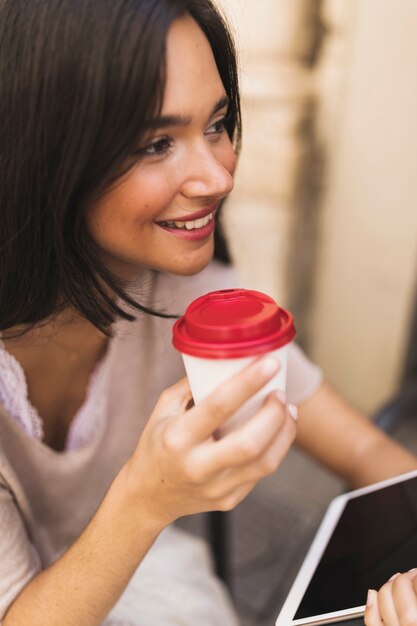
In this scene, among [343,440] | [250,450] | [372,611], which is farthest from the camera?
[343,440]

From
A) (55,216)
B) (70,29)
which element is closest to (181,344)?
(55,216)

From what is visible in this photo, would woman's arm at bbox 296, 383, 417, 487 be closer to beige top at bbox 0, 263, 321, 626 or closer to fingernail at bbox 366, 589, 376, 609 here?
beige top at bbox 0, 263, 321, 626

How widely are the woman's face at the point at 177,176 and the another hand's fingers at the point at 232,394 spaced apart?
29 centimetres

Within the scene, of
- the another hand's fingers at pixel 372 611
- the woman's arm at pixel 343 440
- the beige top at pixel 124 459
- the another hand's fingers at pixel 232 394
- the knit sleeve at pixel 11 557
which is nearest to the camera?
the another hand's fingers at pixel 232 394

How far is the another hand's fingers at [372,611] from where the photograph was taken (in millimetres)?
681

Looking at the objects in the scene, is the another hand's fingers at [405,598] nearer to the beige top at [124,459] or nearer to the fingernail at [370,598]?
the fingernail at [370,598]

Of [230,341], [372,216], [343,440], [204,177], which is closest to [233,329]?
[230,341]

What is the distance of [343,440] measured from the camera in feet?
3.69

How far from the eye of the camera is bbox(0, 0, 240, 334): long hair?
68 cm

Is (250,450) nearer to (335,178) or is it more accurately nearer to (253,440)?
(253,440)

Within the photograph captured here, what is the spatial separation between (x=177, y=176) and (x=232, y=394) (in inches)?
12.6

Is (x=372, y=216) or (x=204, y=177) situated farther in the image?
(x=372, y=216)

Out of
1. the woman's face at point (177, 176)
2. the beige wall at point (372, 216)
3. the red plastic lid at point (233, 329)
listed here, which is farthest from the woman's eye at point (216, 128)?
the beige wall at point (372, 216)

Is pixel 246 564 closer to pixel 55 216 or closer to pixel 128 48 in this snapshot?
pixel 55 216
